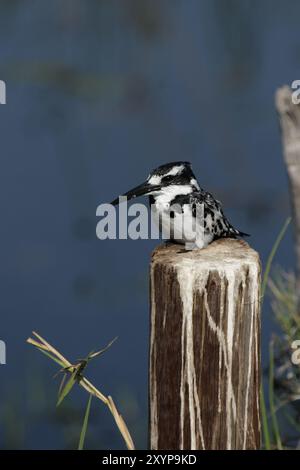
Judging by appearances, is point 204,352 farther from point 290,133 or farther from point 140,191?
point 290,133

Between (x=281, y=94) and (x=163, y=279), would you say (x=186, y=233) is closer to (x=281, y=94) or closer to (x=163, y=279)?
(x=163, y=279)

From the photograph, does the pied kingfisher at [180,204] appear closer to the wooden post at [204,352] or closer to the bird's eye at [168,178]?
the bird's eye at [168,178]

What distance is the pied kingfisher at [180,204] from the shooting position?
3896mm

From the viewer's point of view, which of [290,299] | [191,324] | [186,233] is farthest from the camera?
[290,299]

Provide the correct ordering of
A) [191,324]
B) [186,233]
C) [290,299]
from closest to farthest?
[191,324] → [186,233] → [290,299]

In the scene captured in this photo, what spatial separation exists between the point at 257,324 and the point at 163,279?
0.36 metres

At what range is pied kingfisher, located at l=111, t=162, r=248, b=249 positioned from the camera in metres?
3.90

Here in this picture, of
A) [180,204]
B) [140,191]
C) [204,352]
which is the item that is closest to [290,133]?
[180,204]

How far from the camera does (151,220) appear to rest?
4082 mm

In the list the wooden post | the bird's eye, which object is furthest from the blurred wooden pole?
the wooden post

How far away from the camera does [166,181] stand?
3941 mm

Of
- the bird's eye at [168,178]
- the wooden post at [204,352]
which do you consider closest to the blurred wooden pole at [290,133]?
the bird's eye at [168,178]

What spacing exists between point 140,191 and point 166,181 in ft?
0.40
